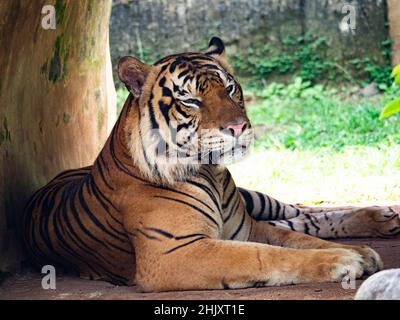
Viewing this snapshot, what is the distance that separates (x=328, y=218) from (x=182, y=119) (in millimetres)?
1668

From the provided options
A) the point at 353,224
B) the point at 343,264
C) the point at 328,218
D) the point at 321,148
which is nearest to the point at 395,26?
the point at 321,148

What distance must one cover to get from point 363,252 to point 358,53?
7570 millimetres

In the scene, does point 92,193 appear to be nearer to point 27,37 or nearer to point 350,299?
point 27,37

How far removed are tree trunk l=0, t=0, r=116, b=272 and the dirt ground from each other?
11.2 inches

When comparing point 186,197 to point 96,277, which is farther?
point 96,277

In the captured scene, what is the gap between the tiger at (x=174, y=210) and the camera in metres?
4.50

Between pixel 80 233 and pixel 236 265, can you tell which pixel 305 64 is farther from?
pixel 236 265

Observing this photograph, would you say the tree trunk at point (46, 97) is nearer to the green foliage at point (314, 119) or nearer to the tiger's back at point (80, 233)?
the tiger's back at point (80, 233)

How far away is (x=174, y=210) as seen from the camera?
15.5 ft

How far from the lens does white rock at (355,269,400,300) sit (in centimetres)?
346

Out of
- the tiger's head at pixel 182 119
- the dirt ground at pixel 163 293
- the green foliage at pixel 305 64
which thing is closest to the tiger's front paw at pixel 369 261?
the dirt ground at pixel 163 293

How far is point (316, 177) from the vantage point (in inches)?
323

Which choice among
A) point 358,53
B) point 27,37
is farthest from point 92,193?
point 358,53

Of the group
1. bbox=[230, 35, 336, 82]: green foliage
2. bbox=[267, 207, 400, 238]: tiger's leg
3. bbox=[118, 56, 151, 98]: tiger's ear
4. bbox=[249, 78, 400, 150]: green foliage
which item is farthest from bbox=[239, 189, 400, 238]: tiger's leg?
bbox=[230, 35, 336, 82]: green foliage
